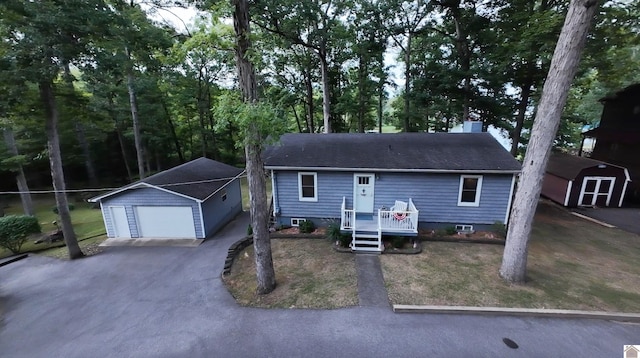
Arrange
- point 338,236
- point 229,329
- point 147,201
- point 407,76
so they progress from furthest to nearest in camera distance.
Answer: point 407,76
point 147,201
point 338,236
point 229,329

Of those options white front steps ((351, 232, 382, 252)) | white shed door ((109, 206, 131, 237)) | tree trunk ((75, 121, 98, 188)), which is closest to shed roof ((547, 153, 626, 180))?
white front steps ((351, 232, 382, 252))

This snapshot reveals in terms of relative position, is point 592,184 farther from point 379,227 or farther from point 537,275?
point 379,227

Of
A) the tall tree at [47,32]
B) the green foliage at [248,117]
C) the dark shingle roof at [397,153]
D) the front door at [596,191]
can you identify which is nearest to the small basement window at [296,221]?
the dark shingle roof at [397,153]

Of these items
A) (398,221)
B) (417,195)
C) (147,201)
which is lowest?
(398,221)

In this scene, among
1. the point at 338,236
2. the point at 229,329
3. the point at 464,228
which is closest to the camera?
the point at 229,329

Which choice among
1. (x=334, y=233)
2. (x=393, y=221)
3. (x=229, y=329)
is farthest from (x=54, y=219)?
(x=393, y=221)

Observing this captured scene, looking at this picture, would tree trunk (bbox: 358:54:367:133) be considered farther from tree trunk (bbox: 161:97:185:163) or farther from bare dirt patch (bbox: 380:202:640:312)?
tree trunk (bbox: 161:97:185:163)

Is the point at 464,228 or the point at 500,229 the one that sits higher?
the point at 500,229

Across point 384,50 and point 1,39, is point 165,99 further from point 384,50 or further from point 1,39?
point 384,50

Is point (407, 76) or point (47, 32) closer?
point (47, 32)
